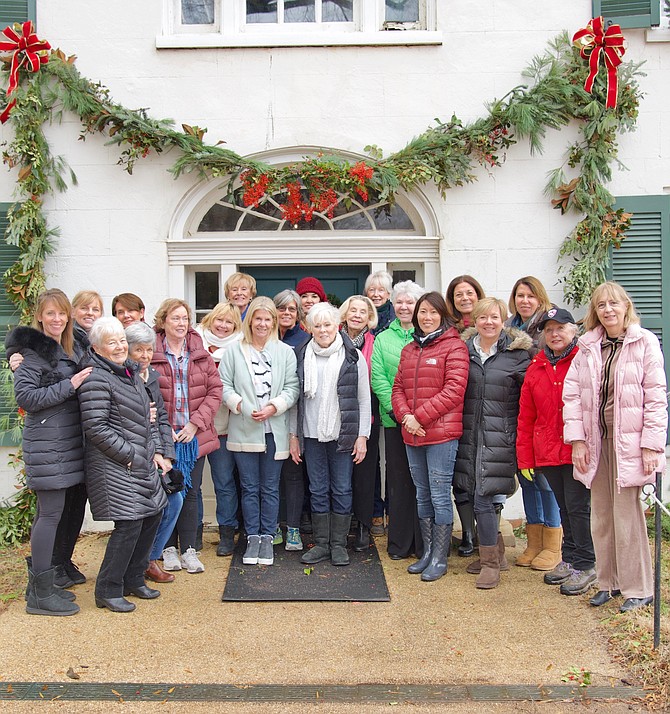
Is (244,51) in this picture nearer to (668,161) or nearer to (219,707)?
(668,161)

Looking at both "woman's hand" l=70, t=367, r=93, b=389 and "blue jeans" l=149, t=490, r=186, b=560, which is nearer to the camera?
"woman's hand" l=70, t=367, r=93, b=389

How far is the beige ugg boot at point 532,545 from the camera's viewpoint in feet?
18.0

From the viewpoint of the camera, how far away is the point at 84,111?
6371 mm

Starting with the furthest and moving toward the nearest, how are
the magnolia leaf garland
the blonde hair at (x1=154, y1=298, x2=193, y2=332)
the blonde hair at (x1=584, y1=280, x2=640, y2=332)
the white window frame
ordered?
the white window frame → the magnolia leaf garland → the blonde hair at (x1=154, y1=298, x2=193, y2=332) → the blonde hair at (x1=584, y1=280, x2=640, y2=332)

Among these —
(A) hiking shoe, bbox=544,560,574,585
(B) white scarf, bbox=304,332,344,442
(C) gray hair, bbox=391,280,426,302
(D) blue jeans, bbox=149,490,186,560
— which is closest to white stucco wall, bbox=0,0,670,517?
(C) gray hair, bbox=391,280,426,302

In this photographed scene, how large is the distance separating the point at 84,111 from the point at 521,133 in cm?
343

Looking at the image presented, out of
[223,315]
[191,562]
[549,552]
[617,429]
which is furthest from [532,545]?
[223,315]

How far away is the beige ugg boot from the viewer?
215 inches

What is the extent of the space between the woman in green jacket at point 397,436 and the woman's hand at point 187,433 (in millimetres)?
1246

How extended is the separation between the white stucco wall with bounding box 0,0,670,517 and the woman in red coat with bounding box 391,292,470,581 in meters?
1.55

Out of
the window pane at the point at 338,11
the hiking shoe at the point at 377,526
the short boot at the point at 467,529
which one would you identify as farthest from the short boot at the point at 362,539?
the window pane at the point at 338,11

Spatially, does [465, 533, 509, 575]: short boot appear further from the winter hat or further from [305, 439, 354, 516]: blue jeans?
the winter hat

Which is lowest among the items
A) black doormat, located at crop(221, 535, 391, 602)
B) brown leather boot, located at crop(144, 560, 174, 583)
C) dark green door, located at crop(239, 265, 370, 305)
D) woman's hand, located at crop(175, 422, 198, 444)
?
black doormat, located at crop(221, 535, 391, 602)

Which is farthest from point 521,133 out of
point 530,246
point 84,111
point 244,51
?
point 84,111
